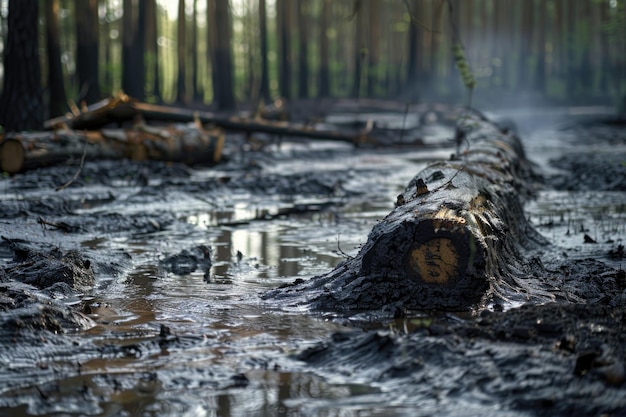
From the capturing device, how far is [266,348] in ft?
13.7

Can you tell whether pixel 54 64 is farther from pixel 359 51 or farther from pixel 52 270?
pixel 359 51

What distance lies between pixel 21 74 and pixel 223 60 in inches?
502

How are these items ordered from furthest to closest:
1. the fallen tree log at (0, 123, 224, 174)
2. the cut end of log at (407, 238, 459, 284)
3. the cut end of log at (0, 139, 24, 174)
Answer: the fallen tree log at (0, 123, 224, 174)
the cut end of log at (0, 139, 24, 174)
the cut end of log at (407, 238, 459, 284)

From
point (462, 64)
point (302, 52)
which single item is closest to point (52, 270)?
point (462, 64)

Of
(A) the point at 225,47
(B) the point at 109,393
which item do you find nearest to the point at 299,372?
(B) the point at 109,393

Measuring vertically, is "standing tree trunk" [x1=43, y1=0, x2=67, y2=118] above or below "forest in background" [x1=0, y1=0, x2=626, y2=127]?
below

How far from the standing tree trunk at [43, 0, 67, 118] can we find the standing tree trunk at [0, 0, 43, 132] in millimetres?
4688

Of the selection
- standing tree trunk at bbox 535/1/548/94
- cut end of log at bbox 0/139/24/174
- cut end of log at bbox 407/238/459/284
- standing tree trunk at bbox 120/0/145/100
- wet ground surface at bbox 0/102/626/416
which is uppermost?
standing tree trunk at bbox 535/1/548/94

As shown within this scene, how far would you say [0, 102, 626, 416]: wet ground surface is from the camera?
3.37m

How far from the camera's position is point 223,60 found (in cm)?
2548

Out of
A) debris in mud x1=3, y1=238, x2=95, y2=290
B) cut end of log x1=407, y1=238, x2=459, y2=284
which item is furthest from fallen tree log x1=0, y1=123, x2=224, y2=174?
cut end of log x1=407, y1=238, x2=459, y2=284

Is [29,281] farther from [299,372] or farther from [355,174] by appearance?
[355,174]

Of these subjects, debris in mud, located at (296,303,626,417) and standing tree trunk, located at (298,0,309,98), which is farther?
standing tree trunk, located at (298,0,309,98)

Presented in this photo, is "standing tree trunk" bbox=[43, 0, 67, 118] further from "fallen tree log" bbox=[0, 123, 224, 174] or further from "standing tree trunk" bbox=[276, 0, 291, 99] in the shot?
"standing tree trunk" bbox=[276, 0, 291, 99]
